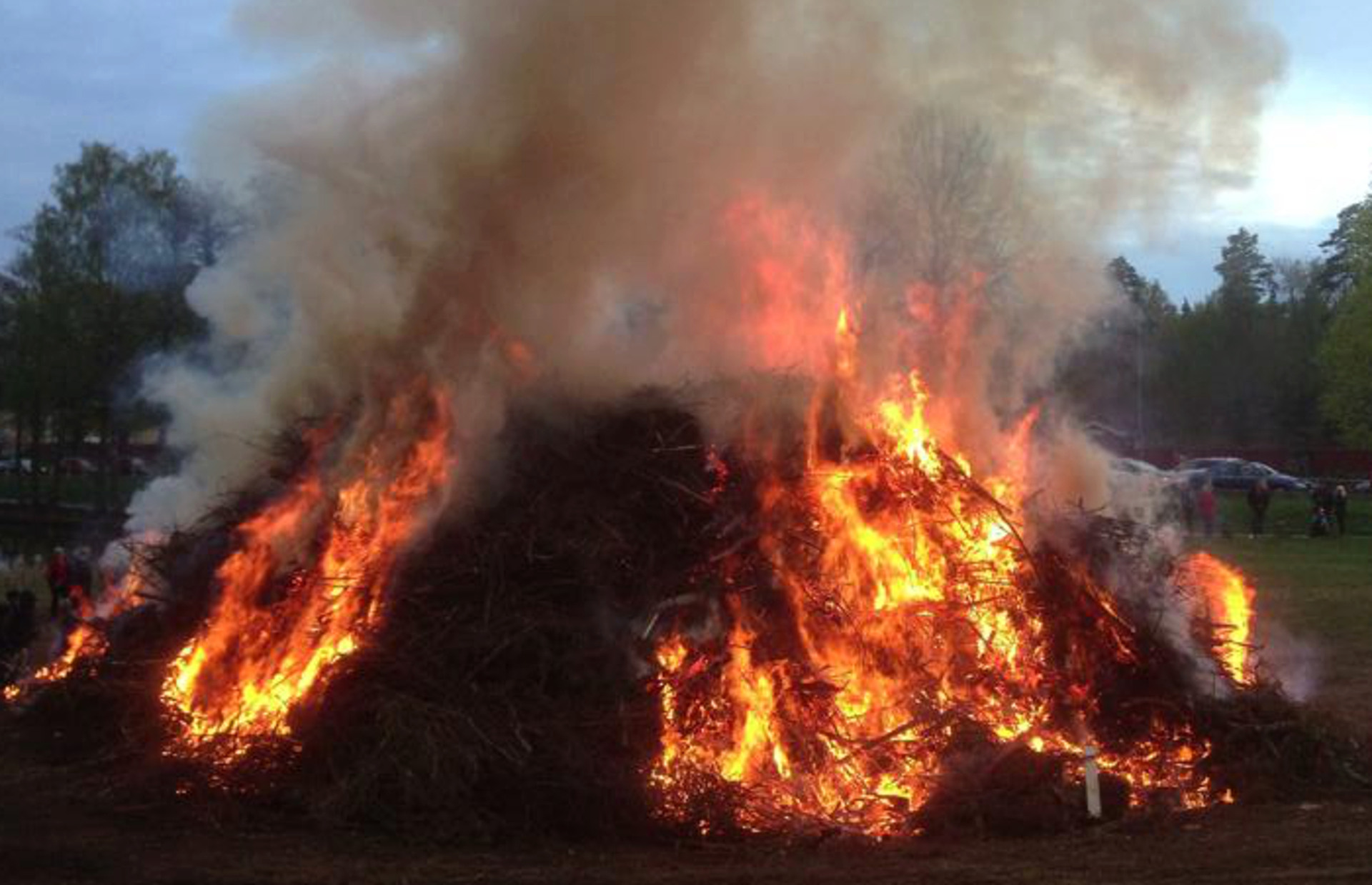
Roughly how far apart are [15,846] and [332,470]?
379 cm

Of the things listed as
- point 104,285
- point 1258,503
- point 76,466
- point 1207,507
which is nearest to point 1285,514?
point 1258,503

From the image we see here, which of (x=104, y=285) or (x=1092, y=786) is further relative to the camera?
(x=104, y=285)

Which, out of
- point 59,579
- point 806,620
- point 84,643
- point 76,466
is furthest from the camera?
point 76,466

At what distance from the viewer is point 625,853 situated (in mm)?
7766

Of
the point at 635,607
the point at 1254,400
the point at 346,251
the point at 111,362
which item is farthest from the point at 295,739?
the point at 1254,400

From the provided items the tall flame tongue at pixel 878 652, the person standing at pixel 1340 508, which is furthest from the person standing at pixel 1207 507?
the tall flame tongue at pixel 878 652

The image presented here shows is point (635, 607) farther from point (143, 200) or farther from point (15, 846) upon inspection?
point (143, 200)

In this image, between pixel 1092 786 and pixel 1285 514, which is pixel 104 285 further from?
pixel 1285 514

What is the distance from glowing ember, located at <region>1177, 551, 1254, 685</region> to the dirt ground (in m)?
2.76

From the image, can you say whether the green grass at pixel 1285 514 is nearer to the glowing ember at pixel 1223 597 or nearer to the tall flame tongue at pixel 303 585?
the glowing ember at pixel 1223 597

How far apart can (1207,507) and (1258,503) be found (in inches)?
141

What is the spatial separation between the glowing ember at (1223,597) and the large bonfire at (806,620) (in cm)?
8

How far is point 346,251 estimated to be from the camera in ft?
35.1

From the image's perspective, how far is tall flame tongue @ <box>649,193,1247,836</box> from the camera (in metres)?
8.77
